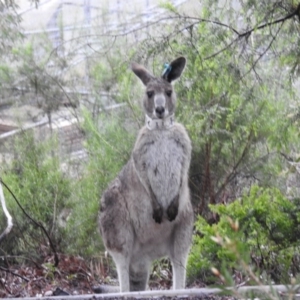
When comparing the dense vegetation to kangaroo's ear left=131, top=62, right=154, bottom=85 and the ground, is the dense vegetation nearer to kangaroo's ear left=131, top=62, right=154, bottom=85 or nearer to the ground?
kangaroo's ear left=131, top=62, right=154, bottom=85

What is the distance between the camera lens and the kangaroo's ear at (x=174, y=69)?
13.6ft

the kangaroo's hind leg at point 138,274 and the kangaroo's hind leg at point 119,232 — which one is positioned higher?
the kangaroo's hind leg at point 119,232

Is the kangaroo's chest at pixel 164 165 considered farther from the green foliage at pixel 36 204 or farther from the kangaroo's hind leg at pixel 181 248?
the green foliage at pixel 36 204

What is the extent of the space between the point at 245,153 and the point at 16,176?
7.47ft

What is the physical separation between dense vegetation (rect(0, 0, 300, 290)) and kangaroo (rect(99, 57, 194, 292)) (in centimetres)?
19

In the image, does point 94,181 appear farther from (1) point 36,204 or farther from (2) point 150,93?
(2) point 150,93

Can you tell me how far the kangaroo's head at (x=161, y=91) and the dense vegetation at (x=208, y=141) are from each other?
20 cm

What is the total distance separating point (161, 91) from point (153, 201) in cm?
67

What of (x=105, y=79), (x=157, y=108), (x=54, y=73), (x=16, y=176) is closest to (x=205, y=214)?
(x=16, y=176)

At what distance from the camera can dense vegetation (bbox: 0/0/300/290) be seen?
171 inches

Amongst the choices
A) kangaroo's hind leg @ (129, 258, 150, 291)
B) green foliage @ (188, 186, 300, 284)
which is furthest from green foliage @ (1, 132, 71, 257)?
green foliage @ (188, 186, 300, 284)

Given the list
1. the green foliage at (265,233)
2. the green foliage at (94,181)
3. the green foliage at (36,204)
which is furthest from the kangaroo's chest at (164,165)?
the green foliage at (36,204)

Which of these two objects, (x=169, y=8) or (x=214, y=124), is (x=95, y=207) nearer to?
(x=214, y=124)

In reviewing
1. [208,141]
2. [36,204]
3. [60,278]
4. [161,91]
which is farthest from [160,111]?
[36,204]
